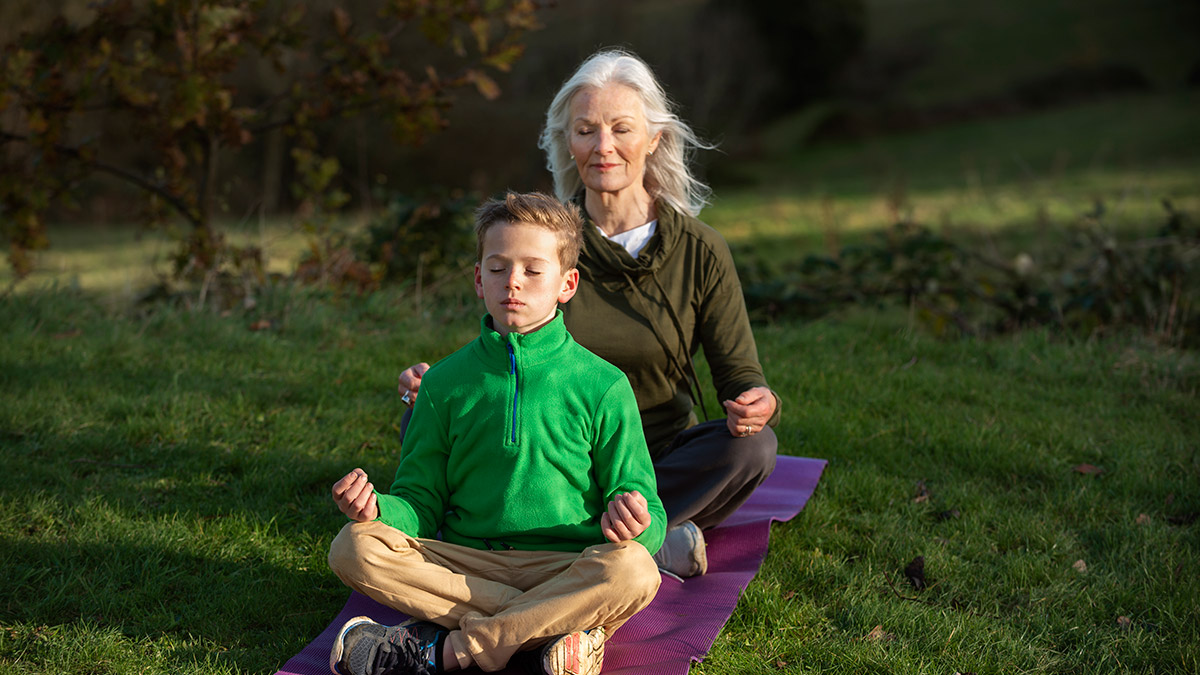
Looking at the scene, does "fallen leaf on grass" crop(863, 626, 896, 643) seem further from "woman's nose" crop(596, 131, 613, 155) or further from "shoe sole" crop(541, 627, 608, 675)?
"woman's nose" crop(596, 131, 613, 155)

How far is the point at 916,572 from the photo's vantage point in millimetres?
3348

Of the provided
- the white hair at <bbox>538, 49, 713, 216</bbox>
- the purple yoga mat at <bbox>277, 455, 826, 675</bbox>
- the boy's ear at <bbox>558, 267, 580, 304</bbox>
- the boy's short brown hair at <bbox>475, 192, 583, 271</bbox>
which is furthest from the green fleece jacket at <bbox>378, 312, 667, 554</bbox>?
the white hair at <bbox>538, 49, 713, 216</bbox>

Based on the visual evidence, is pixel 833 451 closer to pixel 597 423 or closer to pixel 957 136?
pixel 597 423

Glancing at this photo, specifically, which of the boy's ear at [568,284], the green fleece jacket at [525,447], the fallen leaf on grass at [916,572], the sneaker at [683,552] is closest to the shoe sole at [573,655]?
the green fleece jacket at [525,447]

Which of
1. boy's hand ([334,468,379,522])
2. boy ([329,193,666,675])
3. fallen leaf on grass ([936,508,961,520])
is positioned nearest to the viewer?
boy's hand ([334,468,379,522])

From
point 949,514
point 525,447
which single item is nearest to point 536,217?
point 525,447

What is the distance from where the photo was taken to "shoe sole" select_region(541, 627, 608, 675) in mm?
2566

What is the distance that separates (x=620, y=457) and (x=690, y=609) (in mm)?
714

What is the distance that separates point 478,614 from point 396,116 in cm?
406

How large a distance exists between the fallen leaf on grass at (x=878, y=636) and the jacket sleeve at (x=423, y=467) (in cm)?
136

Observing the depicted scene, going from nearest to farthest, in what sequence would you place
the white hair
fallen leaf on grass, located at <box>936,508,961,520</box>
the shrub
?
the white hair
fallen leaf on grass, located at <box>936,508,961,520</box>
the shrub

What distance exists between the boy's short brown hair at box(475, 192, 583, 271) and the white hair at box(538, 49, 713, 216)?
738 mm

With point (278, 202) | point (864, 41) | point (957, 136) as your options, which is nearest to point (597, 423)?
point (278, 202)

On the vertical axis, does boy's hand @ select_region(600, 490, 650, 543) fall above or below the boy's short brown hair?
below
